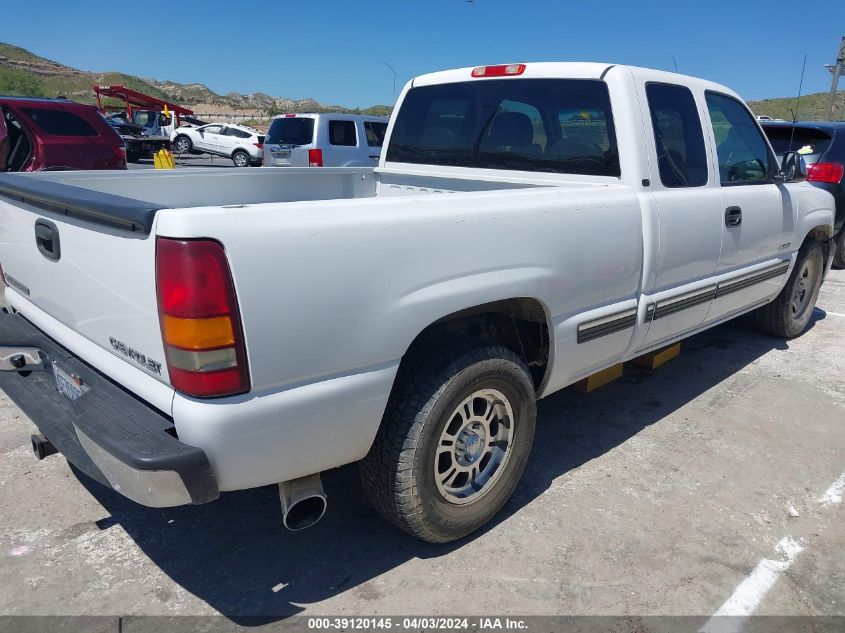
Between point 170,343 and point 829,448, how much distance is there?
3680 mm

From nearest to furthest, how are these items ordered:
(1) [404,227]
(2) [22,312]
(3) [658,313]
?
(1) [404,227] < (2) [22,312] < (3) [658,313]

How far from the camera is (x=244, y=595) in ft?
7.97

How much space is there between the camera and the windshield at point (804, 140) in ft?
23.9

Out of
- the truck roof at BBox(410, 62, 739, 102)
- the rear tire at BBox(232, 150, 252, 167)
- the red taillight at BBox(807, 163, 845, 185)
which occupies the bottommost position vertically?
the rear tire at BBox(232, 150, 252, 167)

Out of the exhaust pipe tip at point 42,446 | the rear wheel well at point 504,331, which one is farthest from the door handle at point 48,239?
the rear wheel well at point 504,331

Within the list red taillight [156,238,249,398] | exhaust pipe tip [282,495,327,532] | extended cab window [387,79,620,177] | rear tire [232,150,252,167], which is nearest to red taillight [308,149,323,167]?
extended cab window [387,79,620,177]

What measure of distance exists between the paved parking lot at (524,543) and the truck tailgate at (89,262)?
922 mm

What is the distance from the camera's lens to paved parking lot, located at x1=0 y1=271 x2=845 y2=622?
95.6 inches

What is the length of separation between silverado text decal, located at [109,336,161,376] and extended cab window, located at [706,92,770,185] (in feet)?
11.0

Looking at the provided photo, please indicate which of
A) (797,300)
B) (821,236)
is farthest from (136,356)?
(797,300)

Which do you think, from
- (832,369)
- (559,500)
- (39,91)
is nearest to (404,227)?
(559,500)

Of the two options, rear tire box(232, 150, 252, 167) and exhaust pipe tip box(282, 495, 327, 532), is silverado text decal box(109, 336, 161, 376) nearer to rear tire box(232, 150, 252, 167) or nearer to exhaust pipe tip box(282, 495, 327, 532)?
exhaust pipe tip box(282, 495, 327, 532)

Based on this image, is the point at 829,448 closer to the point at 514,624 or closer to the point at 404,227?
the point at 514,624

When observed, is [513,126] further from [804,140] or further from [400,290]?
[804,140]
